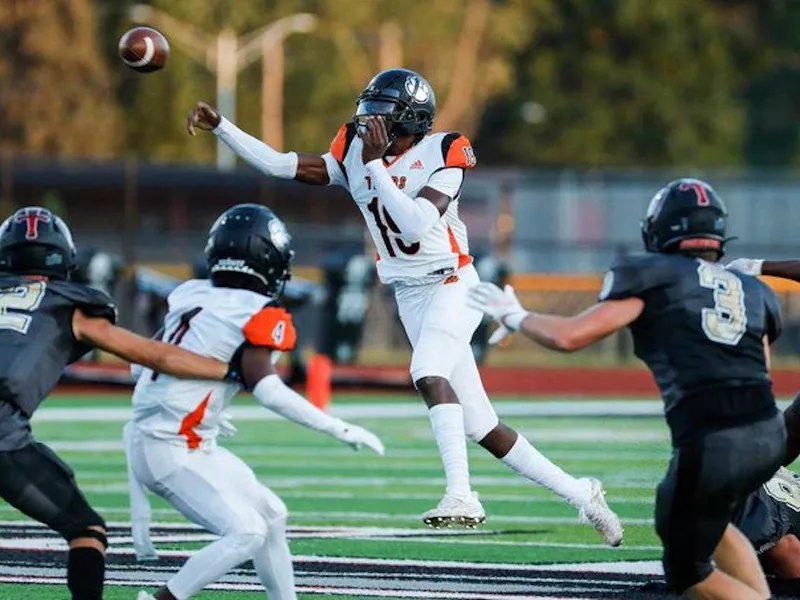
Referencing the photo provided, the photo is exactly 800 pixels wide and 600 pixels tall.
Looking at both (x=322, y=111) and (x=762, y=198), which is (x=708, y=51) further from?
(x=762, y=198)

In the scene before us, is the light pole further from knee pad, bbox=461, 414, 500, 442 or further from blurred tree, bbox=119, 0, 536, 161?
knee pad, bbox=461, 414, 500, 442

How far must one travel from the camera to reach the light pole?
1660 inches

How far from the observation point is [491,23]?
49.4m

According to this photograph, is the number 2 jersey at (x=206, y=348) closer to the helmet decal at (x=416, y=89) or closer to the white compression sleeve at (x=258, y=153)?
the helmet decal at (x=416, y=89)

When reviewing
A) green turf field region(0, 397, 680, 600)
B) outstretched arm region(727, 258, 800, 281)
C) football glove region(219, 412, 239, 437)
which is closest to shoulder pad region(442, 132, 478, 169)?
outstretched arm region(727, 258, 800, 281)

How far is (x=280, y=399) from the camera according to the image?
21.2ft

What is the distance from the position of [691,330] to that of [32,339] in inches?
85.0

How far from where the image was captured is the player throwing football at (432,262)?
8.23m

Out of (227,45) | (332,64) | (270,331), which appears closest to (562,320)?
(270,331)

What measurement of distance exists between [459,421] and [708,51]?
45369 mm

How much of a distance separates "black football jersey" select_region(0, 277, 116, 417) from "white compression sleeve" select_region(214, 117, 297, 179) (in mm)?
2161

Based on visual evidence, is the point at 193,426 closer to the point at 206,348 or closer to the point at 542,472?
the point at 206,348

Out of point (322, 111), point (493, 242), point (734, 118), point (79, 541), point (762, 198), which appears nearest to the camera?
point (79, 541)

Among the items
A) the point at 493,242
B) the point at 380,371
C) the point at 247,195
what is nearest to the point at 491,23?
the point at 247,195
